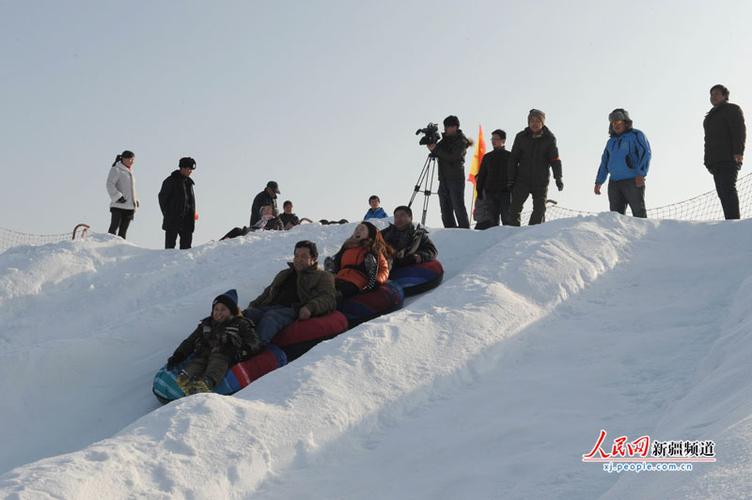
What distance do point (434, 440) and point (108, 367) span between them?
337cm

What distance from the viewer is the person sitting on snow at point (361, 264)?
24.2ft

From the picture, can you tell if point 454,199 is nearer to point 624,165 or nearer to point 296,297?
point 624,165

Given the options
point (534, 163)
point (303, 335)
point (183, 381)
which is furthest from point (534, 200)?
point (183, 381)

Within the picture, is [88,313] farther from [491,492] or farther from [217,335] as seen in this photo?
[491,492]

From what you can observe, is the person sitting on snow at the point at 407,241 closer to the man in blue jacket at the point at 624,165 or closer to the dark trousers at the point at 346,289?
the dark trousers at the point at 346,289

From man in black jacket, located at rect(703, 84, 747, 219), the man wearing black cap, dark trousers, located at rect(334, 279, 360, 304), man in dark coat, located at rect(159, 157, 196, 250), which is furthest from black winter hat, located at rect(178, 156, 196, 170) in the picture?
man in black jacket, located at rect(703, 84, 747, 219)

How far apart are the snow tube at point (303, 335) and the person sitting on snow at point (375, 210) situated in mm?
6036

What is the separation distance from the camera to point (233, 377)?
6008mm

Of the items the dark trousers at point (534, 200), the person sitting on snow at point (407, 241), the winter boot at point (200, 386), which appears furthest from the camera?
the dark trousers at point (534, 200)

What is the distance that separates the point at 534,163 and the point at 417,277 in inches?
107

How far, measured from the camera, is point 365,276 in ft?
24.5

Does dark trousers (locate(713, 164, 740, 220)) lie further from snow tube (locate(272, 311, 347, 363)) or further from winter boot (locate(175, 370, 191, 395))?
winter boot (locate(175, 370, 191, 395))

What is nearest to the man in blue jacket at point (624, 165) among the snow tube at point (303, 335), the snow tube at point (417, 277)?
the snow tube at point (417, 277)

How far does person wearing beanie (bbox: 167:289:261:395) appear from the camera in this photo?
604 cm
